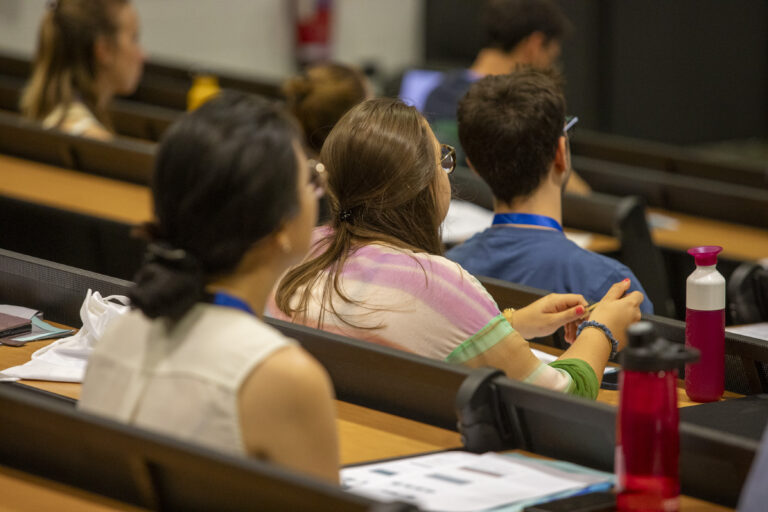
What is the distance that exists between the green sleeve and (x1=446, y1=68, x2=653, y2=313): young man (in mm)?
489

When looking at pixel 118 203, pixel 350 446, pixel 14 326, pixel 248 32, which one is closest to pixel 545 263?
pixel 350 446

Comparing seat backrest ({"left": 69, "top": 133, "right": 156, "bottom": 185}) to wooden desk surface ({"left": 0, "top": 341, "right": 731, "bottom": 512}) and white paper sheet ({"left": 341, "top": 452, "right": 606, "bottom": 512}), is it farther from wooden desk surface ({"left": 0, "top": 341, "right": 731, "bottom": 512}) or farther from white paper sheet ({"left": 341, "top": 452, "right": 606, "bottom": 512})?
white paper sheet ({"left": 341, "top": 452, "right": 606, "bottom": 512})

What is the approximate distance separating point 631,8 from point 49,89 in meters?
4.55

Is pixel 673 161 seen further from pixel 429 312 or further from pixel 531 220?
pixel 429 312

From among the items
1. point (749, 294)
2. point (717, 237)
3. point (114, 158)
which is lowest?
point (717, 237)

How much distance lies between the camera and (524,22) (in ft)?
16.0

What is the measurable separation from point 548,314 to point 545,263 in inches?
14.7

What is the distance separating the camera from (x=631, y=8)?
790cm

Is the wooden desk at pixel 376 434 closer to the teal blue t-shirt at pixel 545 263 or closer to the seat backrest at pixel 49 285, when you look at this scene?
the seat backrest at pixel 49 285

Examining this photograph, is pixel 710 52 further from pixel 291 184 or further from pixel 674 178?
pixel 291 184

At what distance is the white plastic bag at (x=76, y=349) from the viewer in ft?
7.00

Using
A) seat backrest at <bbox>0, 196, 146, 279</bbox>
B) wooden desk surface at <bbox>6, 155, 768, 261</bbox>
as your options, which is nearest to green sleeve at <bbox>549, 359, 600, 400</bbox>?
wooden desk surface at <bbox>6, 155, 768, 261</bbox>

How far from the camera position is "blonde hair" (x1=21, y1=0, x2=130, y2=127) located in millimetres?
4516

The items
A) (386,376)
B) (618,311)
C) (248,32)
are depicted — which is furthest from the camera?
(248,32)
